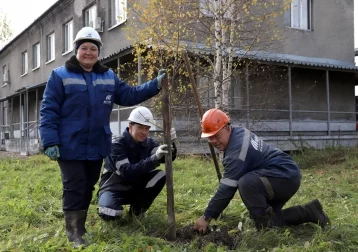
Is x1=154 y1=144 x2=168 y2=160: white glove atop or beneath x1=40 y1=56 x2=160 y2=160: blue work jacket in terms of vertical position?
beneath

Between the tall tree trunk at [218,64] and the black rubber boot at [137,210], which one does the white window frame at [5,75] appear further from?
→ the black rubber boot at [137,210]

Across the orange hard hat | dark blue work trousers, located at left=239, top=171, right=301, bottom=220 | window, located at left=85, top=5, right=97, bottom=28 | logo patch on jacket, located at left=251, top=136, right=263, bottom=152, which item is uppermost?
window, located at left=85, top=5, right=97, bottom=28

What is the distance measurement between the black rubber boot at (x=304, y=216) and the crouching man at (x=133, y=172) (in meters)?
1.19

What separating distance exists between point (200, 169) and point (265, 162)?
4720 millimetres

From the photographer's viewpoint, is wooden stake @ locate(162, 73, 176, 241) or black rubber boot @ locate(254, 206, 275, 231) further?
wooden stake @ locate(162, 73, 176, 241)

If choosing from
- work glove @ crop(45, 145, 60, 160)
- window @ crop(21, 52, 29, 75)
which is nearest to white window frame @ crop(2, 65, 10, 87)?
window @ crop(21, 52, 29, 75)

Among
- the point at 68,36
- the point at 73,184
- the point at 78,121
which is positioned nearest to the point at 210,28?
the point at 78,121

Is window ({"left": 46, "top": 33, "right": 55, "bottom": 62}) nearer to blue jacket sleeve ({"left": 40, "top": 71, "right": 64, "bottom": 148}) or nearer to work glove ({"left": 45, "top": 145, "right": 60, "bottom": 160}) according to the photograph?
blue jacket sleeve ({"left": 40, "top": 71, "right": 64, "bottom": 148})

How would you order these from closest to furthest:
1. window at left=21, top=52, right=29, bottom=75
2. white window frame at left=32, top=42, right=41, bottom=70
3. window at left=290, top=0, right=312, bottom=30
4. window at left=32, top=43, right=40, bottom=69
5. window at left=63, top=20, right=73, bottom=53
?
1. window at left=290, top=0, right=312, bottom=30
2. window at left=63, top=20, right=73, bottom=53
3. white window frame at left=32, top=42, right=41, bottom=70
4. window at left=32, top=43, right=40, bottom=69
5. window at left=21, top=52, right=29, bottom=75

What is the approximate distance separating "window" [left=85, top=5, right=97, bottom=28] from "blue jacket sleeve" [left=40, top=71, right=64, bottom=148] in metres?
12.4

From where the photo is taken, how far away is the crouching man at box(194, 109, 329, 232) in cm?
346

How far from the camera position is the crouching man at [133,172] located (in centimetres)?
391

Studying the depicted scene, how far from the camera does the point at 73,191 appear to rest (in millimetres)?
3467

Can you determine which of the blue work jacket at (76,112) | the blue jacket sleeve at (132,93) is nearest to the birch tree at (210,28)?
the blue jacket sleeve at (132,93)
